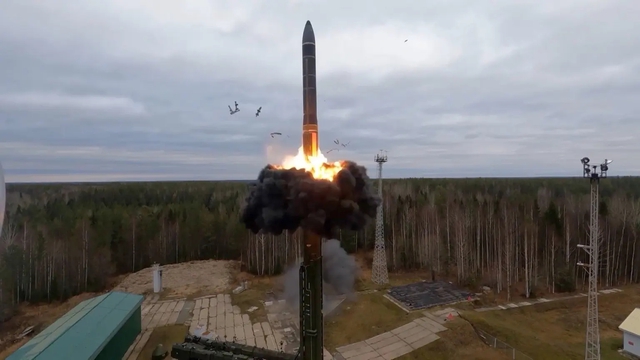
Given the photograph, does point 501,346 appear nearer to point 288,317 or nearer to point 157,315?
point 288,317

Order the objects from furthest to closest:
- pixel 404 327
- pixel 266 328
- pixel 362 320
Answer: pixel 362 320
pixel 266 328
pixel 404 327

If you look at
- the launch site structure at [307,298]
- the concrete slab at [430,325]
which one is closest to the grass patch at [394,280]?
the concrete slab at [430,325]

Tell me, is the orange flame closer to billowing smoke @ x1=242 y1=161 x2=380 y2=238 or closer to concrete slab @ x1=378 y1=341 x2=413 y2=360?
billowing smoke @ x1=242 y1=161 x2=380 y2=238

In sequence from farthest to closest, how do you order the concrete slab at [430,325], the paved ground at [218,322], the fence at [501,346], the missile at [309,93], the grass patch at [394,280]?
the grass patch at [394,280] → the concrete slab at [430,325] → the paved ground at [218,322] → the fence at [501,346] → the missile at [309,93]

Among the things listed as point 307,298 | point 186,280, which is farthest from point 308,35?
point 186,280

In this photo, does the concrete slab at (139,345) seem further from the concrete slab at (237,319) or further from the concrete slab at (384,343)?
the concrete slab at (384,343)

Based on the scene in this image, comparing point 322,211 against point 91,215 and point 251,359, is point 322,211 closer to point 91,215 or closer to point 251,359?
point 251,359

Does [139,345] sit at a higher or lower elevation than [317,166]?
lower

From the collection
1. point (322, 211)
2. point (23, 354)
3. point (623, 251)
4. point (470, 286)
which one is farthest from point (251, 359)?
point (623, 251)
